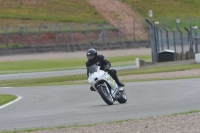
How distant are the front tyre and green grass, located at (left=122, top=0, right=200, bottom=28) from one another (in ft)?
204

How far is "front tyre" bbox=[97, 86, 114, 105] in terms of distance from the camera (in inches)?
693

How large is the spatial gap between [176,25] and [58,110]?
182 feet

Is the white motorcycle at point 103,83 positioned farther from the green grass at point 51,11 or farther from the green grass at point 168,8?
the green grass at point 168,8

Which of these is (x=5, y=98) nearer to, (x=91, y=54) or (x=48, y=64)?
(x=91, y=54)

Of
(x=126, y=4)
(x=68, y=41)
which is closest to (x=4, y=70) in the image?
(x=68, y=41)

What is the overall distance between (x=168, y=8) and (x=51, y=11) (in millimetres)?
14366

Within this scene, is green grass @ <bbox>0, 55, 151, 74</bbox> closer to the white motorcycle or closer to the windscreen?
the white motorcycle

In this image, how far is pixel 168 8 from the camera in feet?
288

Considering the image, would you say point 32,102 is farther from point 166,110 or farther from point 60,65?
point 60,65

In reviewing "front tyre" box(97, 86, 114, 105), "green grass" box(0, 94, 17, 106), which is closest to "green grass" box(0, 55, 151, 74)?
"green grass" box(0, 94, 17, 106)

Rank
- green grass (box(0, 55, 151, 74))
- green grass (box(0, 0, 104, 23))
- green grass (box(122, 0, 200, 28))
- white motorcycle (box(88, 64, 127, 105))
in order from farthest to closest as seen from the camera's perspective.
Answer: green grass (box(122, 0, 200, 28)) < green grass (box(0, 0, 104, 23)) < green grass (box(0, 55, 151, 74)) < white motorcycle (box(88, 64, 127, 105))

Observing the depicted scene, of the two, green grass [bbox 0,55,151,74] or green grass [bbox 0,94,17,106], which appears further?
green grass [bbox 0,55,151,74]

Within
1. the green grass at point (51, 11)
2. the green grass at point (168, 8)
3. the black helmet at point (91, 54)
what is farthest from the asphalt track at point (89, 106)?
the green grass at point (168, 8)

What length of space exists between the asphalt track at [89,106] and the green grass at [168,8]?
57.6 m
